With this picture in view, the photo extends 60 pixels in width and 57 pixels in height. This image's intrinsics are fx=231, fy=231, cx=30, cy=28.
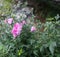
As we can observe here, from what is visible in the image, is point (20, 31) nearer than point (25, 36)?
Yes

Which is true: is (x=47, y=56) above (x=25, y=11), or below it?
above

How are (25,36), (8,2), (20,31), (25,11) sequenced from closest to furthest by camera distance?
(20,31) < (25,36) < (25,11) < (8,2)

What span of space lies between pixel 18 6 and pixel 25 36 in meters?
2.39

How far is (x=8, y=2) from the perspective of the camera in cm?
541

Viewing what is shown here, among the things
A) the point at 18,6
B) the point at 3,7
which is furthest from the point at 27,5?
the point at 3,7

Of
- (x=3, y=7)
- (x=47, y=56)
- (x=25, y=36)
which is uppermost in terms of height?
(x=25, y=36)

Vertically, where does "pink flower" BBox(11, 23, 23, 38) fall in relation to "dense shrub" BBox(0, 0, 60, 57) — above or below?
above

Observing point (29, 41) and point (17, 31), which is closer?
point (17, 31)

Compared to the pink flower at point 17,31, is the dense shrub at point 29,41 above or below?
below

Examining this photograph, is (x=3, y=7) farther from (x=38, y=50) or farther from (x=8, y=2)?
(x=38, y=50)

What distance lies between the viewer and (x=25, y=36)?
277 cm

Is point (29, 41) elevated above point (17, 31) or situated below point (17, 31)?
below

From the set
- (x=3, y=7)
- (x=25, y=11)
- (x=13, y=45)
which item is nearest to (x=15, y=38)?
(x=13, y=45)

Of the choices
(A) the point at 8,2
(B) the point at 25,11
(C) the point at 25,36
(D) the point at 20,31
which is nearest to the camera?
(D) the point at 20,31
